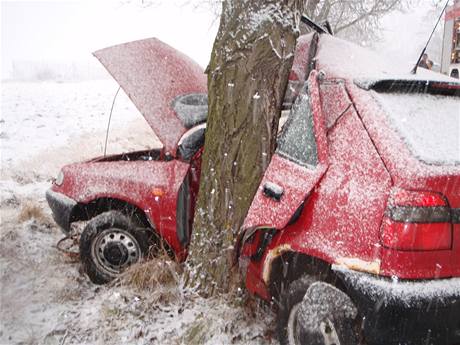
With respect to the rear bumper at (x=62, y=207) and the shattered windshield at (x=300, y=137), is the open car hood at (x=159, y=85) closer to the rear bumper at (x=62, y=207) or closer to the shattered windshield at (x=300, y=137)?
the shattered windshield at (x=300, y=137)

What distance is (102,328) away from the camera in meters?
3.17

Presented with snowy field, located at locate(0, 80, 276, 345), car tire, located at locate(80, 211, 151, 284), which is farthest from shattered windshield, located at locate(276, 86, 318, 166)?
car tire, located at locate(80, 211, 151, 284)

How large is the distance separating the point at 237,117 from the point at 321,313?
5.07ft

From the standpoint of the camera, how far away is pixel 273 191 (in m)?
2.68

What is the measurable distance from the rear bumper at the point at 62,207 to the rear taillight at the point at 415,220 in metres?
3.09

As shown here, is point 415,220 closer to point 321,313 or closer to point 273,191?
point 321,313

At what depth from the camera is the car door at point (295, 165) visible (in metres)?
2.52

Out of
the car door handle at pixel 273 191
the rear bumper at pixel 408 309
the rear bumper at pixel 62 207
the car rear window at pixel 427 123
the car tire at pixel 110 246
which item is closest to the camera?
the rear bumper at pixel 408 309

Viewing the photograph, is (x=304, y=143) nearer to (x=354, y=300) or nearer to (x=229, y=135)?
(x=229, y=135)

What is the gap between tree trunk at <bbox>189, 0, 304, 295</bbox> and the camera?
10.1 ft

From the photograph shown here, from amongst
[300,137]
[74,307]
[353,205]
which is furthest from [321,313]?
[74,307]

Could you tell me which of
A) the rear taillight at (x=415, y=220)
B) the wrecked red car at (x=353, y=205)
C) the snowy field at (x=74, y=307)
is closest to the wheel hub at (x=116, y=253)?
the snowy field at (x=74, y=307)

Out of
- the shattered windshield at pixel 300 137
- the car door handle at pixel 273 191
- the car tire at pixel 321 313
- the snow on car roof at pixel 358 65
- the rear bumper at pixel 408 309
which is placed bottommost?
the car tire at pixel 321 313

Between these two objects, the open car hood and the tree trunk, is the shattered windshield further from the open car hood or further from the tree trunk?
the open car hood
